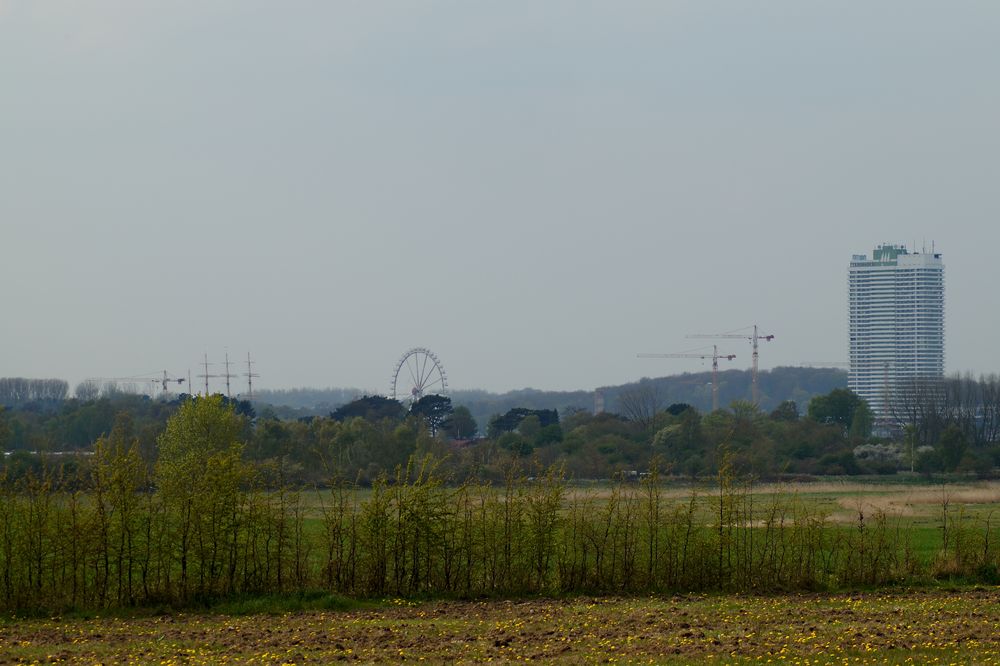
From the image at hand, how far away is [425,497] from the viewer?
29109 millimetres

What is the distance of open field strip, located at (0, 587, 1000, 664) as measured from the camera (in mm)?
18281

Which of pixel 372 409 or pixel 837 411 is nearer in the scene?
pixel 837 411

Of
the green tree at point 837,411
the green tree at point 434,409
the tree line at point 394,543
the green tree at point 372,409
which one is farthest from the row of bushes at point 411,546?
the green tree at point 434,409

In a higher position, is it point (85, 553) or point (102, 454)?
point (102, 454)

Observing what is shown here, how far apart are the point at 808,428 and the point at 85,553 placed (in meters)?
91.7

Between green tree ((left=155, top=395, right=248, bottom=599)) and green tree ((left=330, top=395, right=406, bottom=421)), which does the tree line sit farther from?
green tree ((left=330, top=395, right=406, bottom=421))

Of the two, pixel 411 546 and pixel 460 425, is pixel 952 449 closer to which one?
pixel 460 425

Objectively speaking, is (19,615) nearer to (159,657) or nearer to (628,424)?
(159,657)

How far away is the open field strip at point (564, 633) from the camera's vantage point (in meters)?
18.3

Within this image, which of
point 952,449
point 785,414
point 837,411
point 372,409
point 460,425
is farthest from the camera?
point 372,409

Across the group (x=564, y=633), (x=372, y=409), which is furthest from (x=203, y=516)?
(x=372, y=409)

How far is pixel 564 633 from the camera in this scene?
20.8 metres

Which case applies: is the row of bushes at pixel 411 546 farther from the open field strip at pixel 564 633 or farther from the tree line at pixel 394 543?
the open field strip at pixel 564 633

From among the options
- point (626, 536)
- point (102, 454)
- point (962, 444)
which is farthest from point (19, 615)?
point (962, 444)
